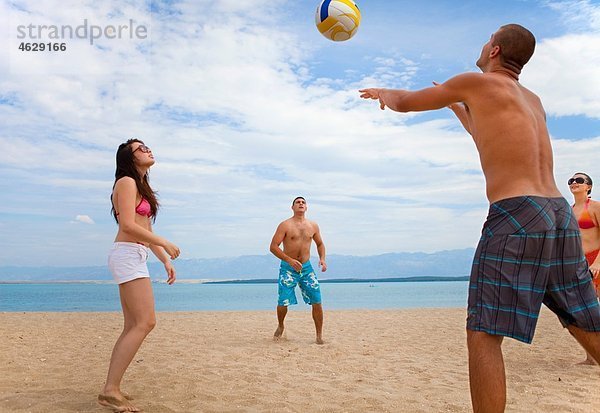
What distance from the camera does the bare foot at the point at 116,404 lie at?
3.96 meters

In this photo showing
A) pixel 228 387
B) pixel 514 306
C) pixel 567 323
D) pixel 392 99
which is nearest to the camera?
pixel 514 306

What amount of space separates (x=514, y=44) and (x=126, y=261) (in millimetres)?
2909

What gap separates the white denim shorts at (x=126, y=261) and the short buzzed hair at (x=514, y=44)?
2.77 meters

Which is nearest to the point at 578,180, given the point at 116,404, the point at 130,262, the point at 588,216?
the point at 588,216

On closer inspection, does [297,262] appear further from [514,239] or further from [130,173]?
[514,239]

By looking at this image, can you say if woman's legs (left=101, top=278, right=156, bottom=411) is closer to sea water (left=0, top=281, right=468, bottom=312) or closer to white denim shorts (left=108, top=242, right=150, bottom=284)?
white denim shorts (left=108, top=242, right=150, bottom=284)

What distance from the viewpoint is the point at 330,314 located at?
13.6 m

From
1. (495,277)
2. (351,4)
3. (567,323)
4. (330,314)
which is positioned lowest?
(330,314)

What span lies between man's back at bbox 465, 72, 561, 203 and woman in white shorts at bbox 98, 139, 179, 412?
7.29 ft

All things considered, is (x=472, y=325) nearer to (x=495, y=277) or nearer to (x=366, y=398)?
(x=495, y=277)

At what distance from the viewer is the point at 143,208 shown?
4195mm

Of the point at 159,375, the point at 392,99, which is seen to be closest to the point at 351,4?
the point at 392,99

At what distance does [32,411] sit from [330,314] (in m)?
9.96

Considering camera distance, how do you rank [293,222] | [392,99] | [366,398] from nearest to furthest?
[392,99] → [366,398] → [293,222]
